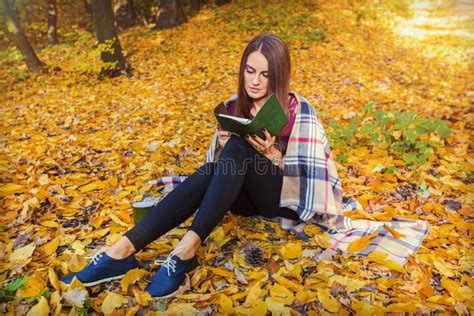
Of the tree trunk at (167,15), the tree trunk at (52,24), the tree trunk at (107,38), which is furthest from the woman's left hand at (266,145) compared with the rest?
the tree trunk at (52,24)

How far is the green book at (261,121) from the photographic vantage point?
198 centimetres

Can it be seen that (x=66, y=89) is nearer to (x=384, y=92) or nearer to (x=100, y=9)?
(x=100, y=9)

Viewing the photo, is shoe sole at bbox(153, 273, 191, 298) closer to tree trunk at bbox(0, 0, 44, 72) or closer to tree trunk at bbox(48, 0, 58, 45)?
tree trunk at bbox(0, 0, 44, 72)

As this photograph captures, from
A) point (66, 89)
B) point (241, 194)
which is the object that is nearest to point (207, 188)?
point (241, 194)

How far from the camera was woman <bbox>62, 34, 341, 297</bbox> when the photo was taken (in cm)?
203

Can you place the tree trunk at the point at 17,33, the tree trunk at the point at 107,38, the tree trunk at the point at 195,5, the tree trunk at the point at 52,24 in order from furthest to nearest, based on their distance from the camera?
the tree trunk at the point at 195,5 < the tree trunk at the point at 52,24 < the tree trunk at the point at 17,33 < the tree trunk at the point at 107,38

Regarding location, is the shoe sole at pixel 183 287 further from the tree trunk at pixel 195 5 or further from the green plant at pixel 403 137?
the tree trunk at pixel 195 5

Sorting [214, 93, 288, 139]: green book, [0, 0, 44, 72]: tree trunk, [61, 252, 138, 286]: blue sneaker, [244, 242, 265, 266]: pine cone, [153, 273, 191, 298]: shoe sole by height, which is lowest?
[244, 242, 265, 266]: pine cone

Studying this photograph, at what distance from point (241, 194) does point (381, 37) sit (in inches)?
331

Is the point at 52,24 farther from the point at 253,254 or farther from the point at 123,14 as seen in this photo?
the point at 253,254

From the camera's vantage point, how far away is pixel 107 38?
632cm

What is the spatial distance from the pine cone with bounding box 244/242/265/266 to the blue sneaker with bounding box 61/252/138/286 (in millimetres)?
711

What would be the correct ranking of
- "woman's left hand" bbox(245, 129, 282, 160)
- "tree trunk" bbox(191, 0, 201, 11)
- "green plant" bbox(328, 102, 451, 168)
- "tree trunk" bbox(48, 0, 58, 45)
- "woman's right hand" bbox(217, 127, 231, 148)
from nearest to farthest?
"woman's left hand" bbox(245, 129, 282, 160) → "woman's right hand" bbox(217, 127, 231, 148) → "green plant" bbox(328, 102, 451, 168) → "tree trunk" bbox(48, 0, 58, 45) → "tree trunk" bbox(191, 0, 201, 11)

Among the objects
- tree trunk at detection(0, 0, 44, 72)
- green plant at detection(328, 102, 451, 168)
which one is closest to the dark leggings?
green plant at detection(328, 102, 451, 168)
